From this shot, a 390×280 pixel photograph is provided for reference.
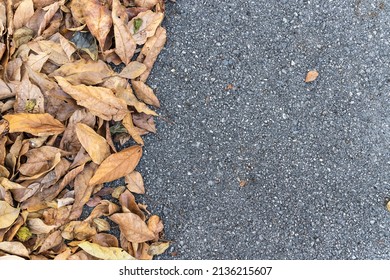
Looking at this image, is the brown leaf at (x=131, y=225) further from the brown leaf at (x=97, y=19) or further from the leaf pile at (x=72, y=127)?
the brown leaf at (x=97, y=19)

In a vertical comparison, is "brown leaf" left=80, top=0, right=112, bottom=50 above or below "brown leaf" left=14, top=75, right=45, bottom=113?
above

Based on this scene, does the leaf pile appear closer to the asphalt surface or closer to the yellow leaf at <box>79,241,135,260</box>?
the yellow leaf at <box>79,241,135,260</box>

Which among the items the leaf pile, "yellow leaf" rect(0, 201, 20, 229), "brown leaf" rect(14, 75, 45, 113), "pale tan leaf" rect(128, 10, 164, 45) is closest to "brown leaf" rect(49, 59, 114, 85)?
the leaf pile

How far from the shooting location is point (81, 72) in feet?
7.13

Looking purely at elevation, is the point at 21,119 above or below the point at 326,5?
below

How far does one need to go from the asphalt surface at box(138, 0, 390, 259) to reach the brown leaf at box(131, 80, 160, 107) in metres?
0.04

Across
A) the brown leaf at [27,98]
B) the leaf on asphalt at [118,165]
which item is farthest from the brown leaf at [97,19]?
the leaf on asphalt at [118,165]

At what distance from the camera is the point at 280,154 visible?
2281 mm

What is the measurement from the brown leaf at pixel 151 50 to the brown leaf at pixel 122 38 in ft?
0.18

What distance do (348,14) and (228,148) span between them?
802mm

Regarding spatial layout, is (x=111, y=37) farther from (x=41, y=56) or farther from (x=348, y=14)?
(x=348, y=14)

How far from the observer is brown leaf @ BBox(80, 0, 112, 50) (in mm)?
2184

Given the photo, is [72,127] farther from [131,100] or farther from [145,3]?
[145,3]
